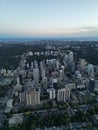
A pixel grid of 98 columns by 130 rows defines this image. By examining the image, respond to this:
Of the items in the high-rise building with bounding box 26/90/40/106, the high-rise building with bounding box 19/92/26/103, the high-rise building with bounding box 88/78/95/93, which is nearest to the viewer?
the high-rise building with bounding box 26/90/40/106

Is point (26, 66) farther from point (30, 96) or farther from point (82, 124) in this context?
point (82, 124)

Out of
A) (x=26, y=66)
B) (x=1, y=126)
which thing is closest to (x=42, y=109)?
(x=1, y=126)

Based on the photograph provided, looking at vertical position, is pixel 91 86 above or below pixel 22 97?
above

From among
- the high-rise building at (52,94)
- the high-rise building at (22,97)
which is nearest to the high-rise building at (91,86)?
the high-rise building at (52,94)

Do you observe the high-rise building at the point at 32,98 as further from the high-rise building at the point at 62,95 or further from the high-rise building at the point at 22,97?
the high-rise building at the point at 62,95

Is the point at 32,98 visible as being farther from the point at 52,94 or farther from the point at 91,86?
the point at 91,86

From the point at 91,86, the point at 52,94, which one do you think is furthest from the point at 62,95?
the point at 91,86

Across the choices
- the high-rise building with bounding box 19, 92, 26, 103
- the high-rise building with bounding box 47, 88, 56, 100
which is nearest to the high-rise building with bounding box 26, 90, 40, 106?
the high-rise building with bounding box 19, 92, 26, 103

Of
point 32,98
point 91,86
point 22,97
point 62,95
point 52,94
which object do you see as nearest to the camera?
point 32,98

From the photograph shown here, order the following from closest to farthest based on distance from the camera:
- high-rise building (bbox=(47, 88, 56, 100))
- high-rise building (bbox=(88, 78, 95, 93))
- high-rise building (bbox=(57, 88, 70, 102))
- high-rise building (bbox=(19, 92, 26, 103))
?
high-rise building (bbox=(19, 92, 26, 103)) → high-rise building (bbox=(57, 88, 70, 102)) → high-rise building (bbox=(47, 88, 56, 100)) → high-rise building (bbox=(88, 78, 95, 93))

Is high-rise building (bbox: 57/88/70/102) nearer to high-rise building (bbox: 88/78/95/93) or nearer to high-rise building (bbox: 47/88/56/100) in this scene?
high-rise building (bbox: 47/88/56/100)

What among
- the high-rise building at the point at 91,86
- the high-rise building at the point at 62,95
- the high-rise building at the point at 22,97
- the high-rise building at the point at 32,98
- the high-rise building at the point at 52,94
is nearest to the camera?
the high-rise building at the point at 32,98
